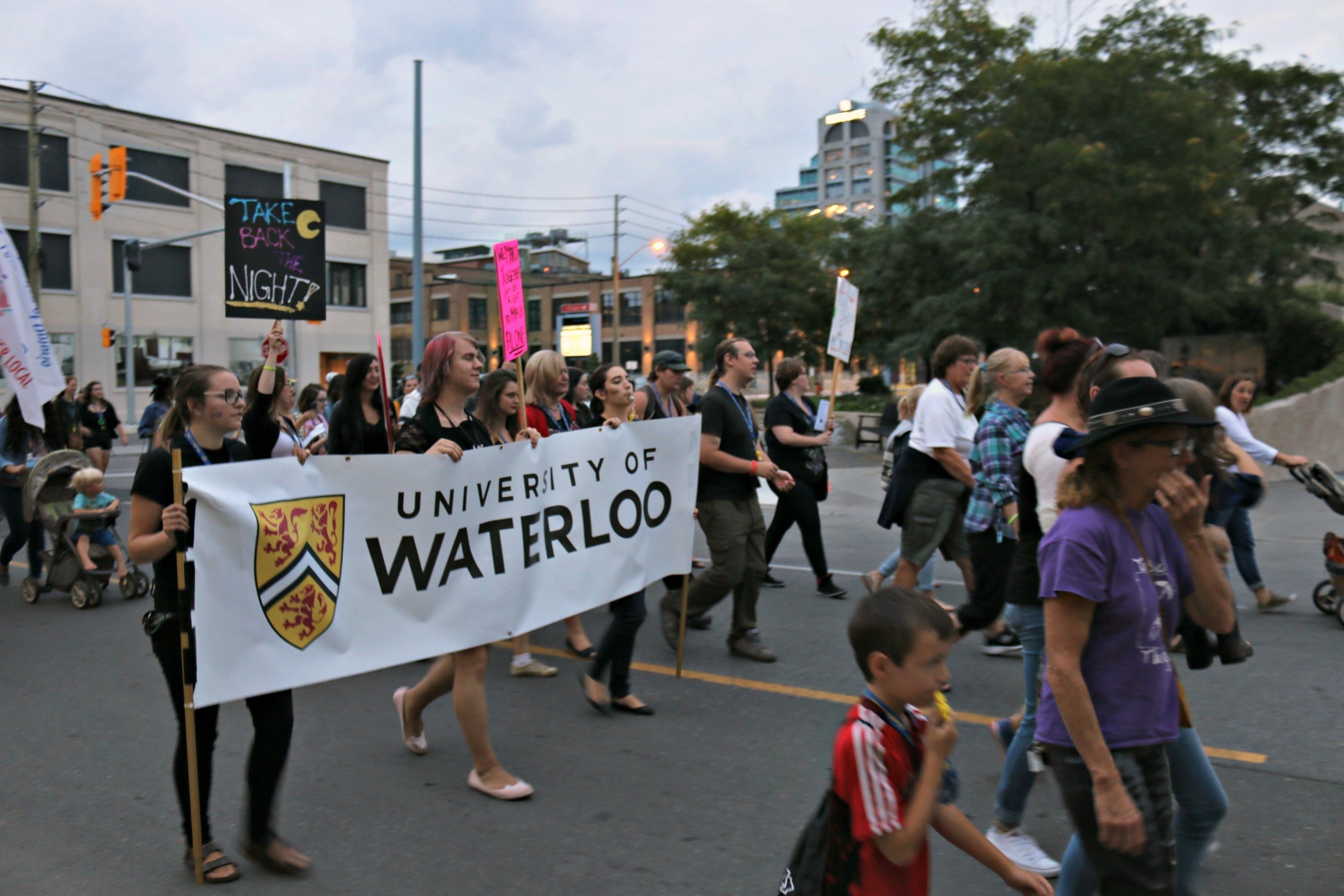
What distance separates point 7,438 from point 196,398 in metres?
6.37

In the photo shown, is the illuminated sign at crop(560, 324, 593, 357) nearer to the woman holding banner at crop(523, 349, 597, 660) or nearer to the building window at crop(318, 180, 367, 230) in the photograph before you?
the building window at crop(318, 180, 367, 230)

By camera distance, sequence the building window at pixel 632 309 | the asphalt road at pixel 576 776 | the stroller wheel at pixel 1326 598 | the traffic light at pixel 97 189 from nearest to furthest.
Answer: the asphalt road at pixel 576 776 < the stroller wheel at pixel 1326 598 < the traffic light at pixel 97 189 < the building window at pixel 632 309

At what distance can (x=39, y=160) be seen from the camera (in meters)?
34.1

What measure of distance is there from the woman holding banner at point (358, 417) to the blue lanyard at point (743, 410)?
2075 mm

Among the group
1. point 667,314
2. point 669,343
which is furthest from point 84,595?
point 667,314

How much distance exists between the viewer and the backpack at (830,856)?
6.99 ft

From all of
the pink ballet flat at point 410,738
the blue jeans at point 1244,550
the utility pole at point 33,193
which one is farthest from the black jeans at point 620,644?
the utility pole at point 33,193

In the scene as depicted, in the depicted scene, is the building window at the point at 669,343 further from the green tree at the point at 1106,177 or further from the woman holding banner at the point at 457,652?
the woman holding banner at the point at 457,652

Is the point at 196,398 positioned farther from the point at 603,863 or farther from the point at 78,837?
the point at 603,863

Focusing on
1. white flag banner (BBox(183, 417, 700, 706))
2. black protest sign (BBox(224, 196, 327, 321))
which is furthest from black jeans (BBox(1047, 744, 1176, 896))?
black protest sign (BBox(224, 196, 327, 321))

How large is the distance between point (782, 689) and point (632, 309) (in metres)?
79.2

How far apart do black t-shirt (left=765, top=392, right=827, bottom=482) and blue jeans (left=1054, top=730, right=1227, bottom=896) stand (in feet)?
17.2

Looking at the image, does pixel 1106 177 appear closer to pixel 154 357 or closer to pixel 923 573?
pixel 923 573

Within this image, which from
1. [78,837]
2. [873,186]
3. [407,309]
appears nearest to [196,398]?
[78,837]
